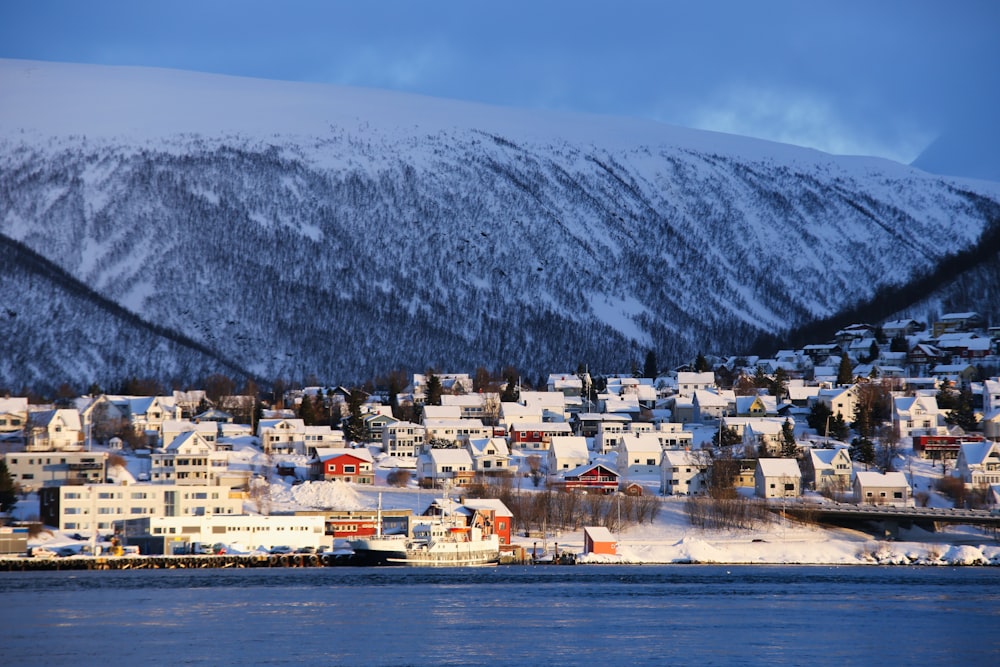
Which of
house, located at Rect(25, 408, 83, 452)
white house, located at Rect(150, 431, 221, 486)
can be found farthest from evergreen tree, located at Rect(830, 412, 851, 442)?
house, located at Rect(25, 408, 83, 452)

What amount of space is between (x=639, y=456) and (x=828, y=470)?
504 inches

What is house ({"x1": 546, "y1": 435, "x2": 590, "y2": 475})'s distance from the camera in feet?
346

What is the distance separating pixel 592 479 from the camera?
99.2 meters

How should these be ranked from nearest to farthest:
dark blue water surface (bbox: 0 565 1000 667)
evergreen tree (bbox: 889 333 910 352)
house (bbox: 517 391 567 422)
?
dark blue water surface (bbox: 0 565 1000 667)
house (bbox: 517 391 567 422)
evergreen tree (bbox: 889 333 910 352)

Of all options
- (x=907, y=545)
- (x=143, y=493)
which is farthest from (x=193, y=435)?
(x=907, y=545)

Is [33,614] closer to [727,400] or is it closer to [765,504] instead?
[765,504]

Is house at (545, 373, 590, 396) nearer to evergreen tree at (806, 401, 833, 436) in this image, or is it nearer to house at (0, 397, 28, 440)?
evergreen tree at (806, 401, 833, 436)

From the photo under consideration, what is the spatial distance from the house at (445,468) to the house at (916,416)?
33286mm

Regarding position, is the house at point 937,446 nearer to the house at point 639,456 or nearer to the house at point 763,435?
the house at point 763,435

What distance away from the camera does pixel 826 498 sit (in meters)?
96.9

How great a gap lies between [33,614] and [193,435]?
4350cm

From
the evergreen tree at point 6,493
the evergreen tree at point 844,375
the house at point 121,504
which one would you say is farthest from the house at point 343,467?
the evergreen tree at point 844,375

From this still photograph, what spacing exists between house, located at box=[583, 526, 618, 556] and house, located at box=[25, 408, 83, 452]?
3923 centimetres

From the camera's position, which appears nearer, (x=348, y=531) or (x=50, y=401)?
(x=348, y=531)
